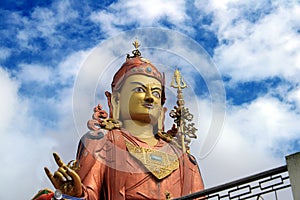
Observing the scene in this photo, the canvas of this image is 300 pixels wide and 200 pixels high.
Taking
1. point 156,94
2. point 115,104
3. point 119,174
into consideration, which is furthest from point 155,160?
point 115,104

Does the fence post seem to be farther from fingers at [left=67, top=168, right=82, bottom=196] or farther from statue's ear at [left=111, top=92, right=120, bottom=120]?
statue's ear at [left=111, top=92, right=120, bottom=120]

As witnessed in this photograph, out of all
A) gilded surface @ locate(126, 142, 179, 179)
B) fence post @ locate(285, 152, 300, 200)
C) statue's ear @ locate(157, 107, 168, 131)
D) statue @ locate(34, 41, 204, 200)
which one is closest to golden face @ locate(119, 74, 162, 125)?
statue @ locate(34, 41, 204, 200)

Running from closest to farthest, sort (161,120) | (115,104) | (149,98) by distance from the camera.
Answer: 1. (149,98)
2. (115,104)
3. (161,120)

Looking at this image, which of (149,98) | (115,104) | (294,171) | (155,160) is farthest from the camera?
(115,104)

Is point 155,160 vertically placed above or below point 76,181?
above

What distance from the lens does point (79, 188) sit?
7.30m

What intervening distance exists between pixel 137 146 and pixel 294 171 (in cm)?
534

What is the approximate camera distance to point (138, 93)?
9492mm

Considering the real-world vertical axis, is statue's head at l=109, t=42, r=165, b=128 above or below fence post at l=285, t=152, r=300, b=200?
above

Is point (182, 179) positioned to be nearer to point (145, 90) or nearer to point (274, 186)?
point (145, 90)

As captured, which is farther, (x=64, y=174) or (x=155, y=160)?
(x=155, y=160)

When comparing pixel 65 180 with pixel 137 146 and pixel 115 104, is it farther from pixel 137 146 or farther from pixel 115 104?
pixel 115 104

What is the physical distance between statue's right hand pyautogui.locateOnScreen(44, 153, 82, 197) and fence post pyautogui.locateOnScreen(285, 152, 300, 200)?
3.84 meters

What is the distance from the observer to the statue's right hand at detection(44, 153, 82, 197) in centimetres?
704
